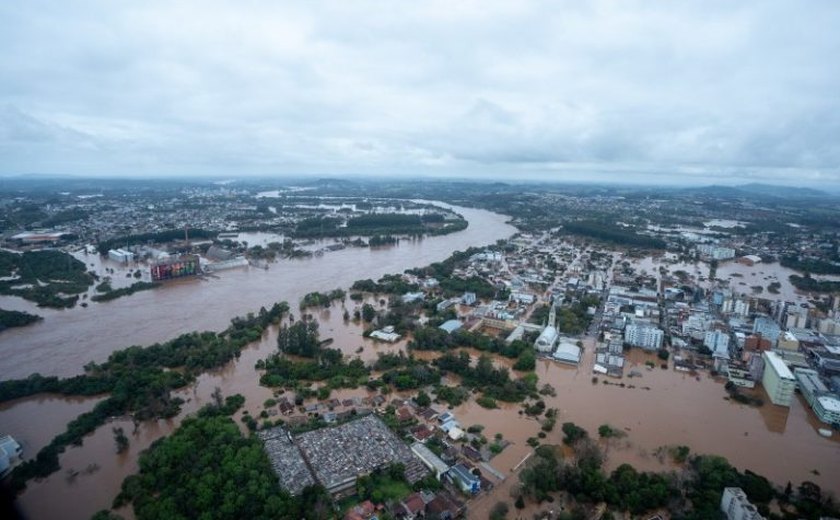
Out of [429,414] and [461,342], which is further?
[461,342]

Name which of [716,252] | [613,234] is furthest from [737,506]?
[613,234]

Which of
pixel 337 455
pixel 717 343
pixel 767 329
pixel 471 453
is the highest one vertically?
pixel 767 329

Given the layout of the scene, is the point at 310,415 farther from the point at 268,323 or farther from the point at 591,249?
the point at 591,249

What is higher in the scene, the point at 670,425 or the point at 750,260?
the point at 750,260

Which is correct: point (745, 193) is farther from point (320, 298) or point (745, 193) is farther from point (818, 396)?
point (320, 298)

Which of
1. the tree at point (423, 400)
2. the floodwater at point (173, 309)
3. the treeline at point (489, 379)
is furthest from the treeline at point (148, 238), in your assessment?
the tree at point (423, 400)

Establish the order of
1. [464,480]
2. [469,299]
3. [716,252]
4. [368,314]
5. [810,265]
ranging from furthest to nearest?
[716,252], [810,265], [469,299], [368,314], [464,480]

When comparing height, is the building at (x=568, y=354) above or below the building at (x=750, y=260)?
above

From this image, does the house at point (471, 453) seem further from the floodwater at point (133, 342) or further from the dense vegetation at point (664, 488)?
the floodwater at point (133, 342)
